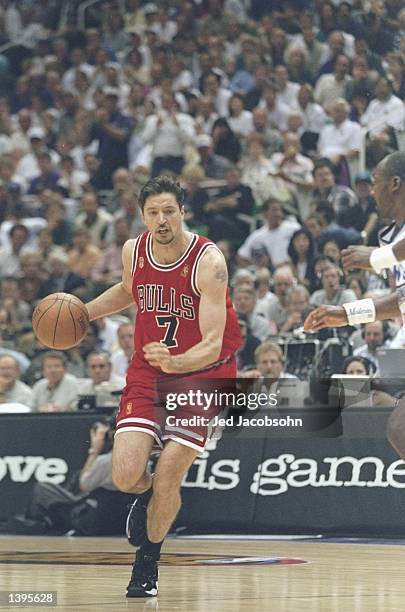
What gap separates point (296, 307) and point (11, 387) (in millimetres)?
3128

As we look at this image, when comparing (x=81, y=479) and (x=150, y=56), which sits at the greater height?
(x=150, y=56)

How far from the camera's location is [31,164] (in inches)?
771

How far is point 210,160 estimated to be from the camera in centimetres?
1725

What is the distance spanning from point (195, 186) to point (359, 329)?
4.78 meters

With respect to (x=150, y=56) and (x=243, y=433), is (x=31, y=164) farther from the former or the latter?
(x=243, y=433)

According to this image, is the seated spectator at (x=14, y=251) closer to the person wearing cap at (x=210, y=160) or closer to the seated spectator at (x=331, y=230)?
the person wearing cap at (x=210, y=160)

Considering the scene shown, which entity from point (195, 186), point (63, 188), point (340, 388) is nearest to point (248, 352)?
point (340, 388)

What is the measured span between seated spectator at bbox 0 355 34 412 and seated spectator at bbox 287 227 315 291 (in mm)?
3351

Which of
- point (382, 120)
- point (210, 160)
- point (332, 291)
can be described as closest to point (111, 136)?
point (210, 160)

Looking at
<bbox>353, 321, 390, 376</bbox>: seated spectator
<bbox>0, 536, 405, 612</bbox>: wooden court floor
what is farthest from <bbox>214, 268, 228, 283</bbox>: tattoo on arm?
<bbox>353, 321, 390, 376</bbox>: seated spectator

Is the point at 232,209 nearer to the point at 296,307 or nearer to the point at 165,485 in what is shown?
the point at 296,307

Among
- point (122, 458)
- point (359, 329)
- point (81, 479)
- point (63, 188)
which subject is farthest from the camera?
point (63, 188)

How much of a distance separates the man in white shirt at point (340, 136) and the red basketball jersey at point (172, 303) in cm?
839

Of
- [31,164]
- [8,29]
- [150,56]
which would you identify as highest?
[8,29]
